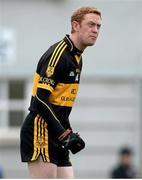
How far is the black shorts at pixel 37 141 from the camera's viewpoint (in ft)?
26.5

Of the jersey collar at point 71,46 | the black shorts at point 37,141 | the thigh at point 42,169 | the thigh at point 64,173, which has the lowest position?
the thigh at point 64,173

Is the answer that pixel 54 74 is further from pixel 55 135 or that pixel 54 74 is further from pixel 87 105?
pixel 87 105

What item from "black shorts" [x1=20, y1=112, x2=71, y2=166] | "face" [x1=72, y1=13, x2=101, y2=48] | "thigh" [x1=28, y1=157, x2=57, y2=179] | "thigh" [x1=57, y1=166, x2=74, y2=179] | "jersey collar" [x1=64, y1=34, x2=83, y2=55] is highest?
"face" [x1=72, y1=13, x2=101, y2=48]

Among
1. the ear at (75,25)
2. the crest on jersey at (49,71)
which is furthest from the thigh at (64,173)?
the ear at (75,25)

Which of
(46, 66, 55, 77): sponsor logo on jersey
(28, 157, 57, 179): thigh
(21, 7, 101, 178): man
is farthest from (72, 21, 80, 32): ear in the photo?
(28, 157, 57, 179): thigh

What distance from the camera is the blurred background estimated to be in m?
20.0

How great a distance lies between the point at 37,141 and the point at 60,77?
534 millimetres

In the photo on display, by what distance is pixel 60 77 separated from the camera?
8.01m

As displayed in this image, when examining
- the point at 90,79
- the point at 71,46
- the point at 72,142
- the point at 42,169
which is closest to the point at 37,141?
the point at 42,169

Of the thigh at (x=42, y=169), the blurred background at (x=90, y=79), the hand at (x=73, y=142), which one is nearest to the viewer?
the hand at (x=73, y=142)

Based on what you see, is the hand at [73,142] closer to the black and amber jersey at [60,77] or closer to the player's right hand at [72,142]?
the player's right hand at [72,142]

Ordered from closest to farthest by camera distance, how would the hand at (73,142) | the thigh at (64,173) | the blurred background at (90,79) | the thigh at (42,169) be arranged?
the hand at (73,142), the thigh at (42,169), the thigh at (64,173), the blurred background at (90,79)

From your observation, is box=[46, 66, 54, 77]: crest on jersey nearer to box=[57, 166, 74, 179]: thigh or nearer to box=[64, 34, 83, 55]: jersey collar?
box=[64, 34, 83, 55]: jersey collar

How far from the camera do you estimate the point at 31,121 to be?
319 inches
